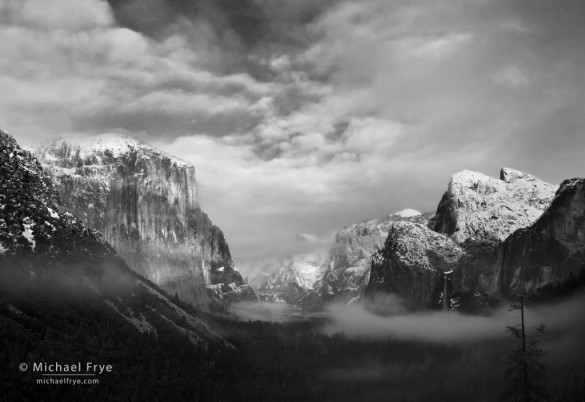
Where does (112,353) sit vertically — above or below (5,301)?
below

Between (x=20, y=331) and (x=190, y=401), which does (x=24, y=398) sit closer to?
(x=20, y=331)

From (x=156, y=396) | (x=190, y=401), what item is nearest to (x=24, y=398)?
(x=156, y=396)

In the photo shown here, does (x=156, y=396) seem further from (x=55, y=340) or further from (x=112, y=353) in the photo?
(x=55, y=340)

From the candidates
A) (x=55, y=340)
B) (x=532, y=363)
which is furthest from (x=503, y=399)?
(x=55, y=340)

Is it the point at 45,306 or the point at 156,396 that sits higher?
the point at 45,306

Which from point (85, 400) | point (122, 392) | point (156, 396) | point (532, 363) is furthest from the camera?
point (156, 396)

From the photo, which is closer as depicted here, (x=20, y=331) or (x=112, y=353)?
(x=20, y=331)

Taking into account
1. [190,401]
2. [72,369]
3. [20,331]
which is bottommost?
[190,401]

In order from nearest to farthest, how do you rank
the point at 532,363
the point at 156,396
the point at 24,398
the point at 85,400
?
the point at 532,363, the point at 24,398, the point at 85,400, the point at 156,396

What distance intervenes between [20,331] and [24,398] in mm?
25697

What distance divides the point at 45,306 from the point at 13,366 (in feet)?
145

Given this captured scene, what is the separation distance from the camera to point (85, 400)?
162 m

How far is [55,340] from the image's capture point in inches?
7121

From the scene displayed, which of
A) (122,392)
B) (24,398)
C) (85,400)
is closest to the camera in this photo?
(24,398)
